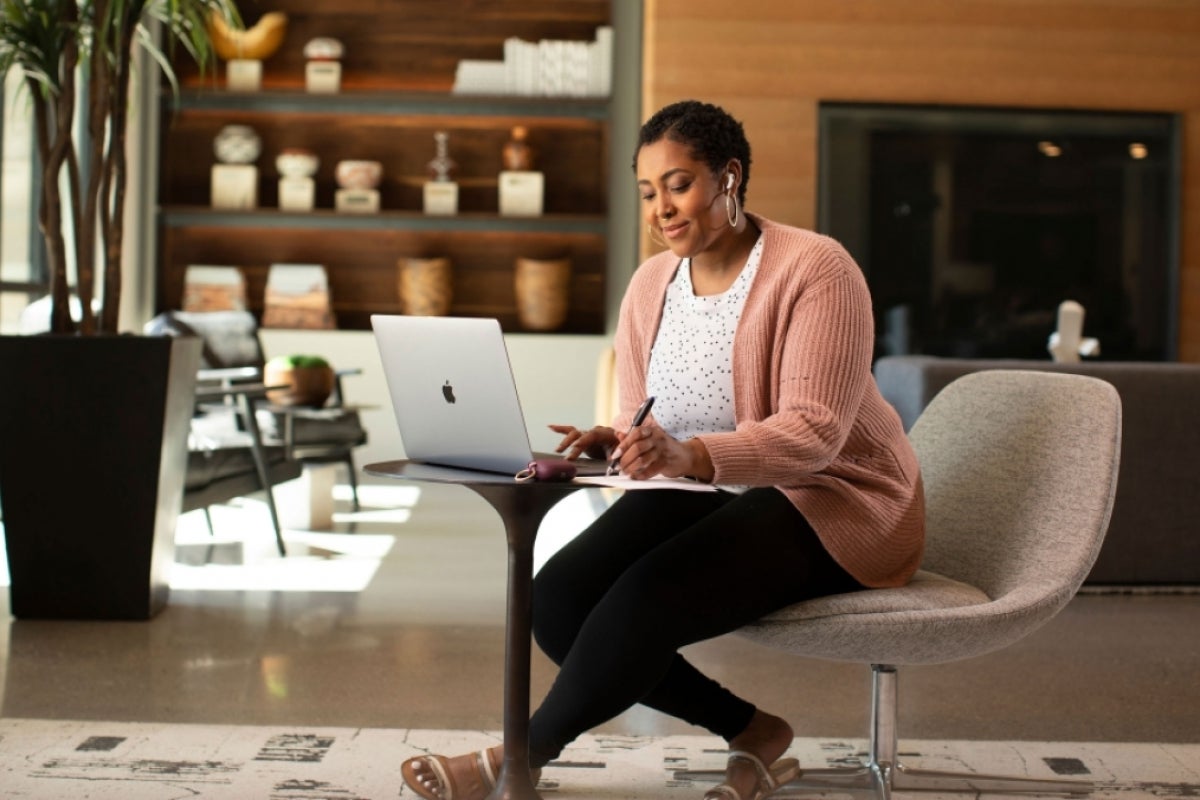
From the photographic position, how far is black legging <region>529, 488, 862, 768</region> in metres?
1.95

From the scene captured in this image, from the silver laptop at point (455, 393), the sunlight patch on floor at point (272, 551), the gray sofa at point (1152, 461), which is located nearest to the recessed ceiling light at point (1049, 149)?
the gray sofa at point (1152, 461)

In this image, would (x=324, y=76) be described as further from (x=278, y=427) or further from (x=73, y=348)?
(x=73, y=348)

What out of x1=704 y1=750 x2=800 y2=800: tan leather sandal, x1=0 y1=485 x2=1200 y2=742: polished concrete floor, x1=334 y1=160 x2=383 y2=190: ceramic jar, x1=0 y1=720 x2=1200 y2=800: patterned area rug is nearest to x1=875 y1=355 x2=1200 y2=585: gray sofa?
x1=0 y1=485 x2=1200 y2=742: polished concrete floor

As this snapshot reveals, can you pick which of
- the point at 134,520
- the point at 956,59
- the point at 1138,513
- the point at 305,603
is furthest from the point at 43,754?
the point at 956,59

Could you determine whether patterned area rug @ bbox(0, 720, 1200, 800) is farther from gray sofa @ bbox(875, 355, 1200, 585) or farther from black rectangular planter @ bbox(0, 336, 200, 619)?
gray sofa @ bbox(875, 355, 1200, 585)

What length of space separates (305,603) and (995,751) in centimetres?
192

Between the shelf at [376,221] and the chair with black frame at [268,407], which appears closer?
the chair with black frame at [268,407]

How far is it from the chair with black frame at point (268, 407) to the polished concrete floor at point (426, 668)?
39.5 inches

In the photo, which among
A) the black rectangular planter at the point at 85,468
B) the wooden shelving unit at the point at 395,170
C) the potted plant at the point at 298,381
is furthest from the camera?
the wooden shelving unit at the point at 395,170

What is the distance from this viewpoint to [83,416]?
3529 millimetres

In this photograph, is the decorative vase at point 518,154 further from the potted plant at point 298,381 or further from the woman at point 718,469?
the woman at point 718,469

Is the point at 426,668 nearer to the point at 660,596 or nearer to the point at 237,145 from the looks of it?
the point at 660,596

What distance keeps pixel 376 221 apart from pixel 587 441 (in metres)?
5.27

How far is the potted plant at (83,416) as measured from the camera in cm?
353
